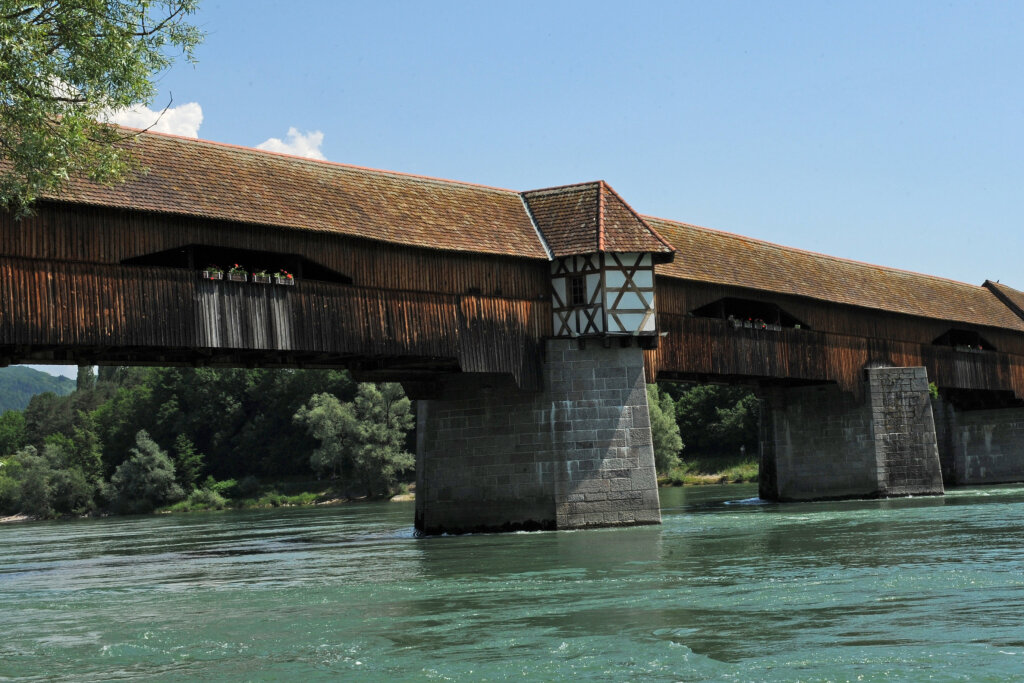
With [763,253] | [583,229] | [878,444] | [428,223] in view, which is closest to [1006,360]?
[878,444]

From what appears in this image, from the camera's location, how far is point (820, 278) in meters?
30.4

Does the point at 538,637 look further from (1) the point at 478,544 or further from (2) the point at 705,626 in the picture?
(1) the point at 478,544

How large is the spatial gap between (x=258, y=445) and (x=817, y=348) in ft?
156

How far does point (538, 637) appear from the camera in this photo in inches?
373

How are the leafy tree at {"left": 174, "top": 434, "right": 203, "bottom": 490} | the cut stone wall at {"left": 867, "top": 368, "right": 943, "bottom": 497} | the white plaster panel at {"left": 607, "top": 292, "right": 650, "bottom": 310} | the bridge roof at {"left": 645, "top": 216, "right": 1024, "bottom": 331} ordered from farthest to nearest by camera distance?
the leafy tree at {"left": 174, "top": 434, "right": 203, "bottom": 490}
the cut stone wall at {"left": 867, "top": 368, "right": 943, "bottom": 497}
the bridge roof at {"left": 645, "top": 216, "right": 1024, "bottom": 331}
the white plaster panel at {"left": 607, "top": 292, "right": 650, "bottom": 310}

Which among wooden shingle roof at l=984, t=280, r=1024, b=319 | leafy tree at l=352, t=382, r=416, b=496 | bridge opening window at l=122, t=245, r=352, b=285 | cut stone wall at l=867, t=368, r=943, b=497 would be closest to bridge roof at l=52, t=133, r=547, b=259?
bridge opening window at l=122, t=245, r=352, b=285

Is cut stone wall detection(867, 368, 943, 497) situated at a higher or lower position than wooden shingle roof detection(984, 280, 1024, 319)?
lower

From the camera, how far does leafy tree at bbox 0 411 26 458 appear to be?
8556 cm

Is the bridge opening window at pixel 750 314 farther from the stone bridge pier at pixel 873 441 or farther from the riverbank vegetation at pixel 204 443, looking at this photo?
the riverbank vegetation at pixel 204 443

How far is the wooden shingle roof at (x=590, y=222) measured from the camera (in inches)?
878

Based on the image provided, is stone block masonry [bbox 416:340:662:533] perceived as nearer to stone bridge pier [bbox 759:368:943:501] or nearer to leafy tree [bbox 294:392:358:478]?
stone bridge pier [bbox 759:368:943:501]

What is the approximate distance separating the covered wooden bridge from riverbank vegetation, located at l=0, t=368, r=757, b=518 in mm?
27444

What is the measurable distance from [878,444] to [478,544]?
14.4 m

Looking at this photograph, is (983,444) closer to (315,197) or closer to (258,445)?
(315,197)
